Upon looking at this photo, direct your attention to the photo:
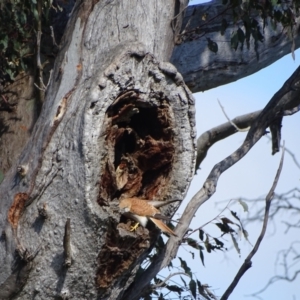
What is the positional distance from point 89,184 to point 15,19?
5.26 feet

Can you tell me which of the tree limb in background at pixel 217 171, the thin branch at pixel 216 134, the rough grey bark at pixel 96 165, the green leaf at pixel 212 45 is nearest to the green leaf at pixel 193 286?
the thin branch at pixel 216 134

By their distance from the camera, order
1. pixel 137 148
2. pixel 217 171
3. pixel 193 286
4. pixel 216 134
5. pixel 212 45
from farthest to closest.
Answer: pixel 216 134
pixel 193 286
pixel 212 45
pixel 217 171
pixel 137 148

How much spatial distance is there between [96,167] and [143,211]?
24 centimetres

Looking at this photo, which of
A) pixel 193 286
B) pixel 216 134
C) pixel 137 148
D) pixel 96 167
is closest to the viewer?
pixel 96 167

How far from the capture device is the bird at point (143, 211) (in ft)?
9.66

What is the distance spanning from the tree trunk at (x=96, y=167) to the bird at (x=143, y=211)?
4cm

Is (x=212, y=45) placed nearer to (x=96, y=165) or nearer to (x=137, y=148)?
(x=137, y=148)

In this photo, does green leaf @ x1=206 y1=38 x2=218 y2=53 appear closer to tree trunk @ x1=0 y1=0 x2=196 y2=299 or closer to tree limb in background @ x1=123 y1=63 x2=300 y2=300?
tree limb in background @ x1=123 y1=63 x2=300 y2=300

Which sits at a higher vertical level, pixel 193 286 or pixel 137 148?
pixel 193 286

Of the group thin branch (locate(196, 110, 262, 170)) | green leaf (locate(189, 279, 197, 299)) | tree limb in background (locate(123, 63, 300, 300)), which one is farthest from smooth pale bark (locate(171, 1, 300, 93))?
green leaf (locate(189, 279, 197, 299))

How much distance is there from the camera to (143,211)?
2.93m

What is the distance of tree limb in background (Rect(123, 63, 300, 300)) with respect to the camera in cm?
335

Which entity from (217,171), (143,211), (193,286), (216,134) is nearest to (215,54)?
(216,134)

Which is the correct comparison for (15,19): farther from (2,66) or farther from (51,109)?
(51,109)
